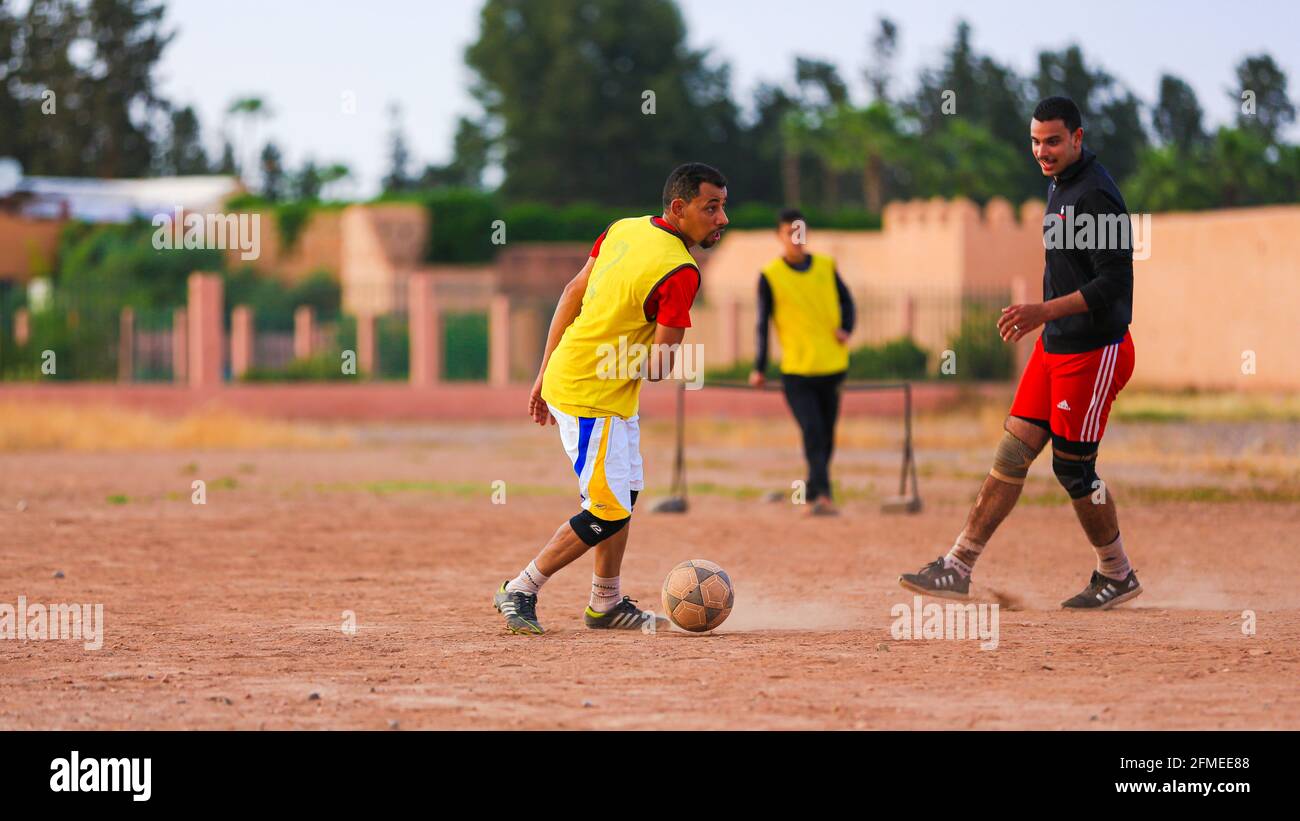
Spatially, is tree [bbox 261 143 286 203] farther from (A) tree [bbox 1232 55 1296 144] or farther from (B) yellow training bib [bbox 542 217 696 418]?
(B) yellow training bib [bbox 542 217 696 418]

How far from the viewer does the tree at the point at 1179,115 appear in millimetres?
41312

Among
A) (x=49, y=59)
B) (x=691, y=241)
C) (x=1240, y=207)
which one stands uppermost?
(x=49, y=59)

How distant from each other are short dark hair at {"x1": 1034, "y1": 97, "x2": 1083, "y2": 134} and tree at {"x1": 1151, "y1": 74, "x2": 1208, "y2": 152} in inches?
1353

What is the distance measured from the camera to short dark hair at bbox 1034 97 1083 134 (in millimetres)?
7902

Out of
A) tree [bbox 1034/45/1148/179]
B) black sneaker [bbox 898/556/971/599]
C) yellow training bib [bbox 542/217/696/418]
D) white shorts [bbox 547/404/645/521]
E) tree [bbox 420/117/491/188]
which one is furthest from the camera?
tree [bbox 420/117/491/188]

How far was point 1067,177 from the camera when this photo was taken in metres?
7.99

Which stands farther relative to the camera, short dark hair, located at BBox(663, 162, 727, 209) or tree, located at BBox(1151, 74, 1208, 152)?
tree, located at BBox(1151, 74, 1208, 152)

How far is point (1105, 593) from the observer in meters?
8.35

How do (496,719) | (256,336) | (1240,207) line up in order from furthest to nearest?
(1240,207)
(256,336)
(496,719)

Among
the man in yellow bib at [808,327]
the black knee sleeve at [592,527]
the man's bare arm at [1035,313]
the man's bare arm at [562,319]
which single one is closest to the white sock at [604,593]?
the black knee sleeve at [592,527]

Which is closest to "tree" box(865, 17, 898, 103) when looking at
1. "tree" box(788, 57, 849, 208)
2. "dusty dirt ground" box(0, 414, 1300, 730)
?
"tree" box(788, 57, 849, 208)

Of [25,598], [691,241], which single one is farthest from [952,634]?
[25,598]
